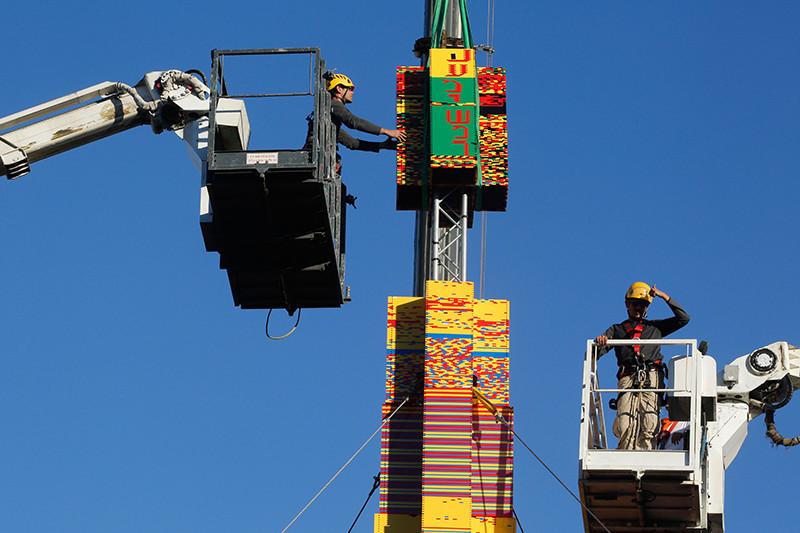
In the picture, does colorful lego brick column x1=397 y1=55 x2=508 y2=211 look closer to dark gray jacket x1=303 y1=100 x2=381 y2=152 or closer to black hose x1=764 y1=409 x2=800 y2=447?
dark gray jacket x1=303 y1=100 x2=381 y2=152

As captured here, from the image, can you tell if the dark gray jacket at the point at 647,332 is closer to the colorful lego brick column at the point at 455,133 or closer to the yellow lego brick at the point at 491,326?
the yellow lego brick at the point at 491,326

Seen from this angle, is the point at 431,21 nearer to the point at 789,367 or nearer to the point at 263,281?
Answer: the point at 263,281

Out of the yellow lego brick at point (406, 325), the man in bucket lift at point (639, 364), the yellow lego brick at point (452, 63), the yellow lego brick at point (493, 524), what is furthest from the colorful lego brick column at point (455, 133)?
the yellow lego brick at point (493, 524)

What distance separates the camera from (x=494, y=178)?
33.3 meters

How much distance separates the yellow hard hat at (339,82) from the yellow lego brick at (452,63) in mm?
1345

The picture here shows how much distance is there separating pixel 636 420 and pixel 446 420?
3525mm

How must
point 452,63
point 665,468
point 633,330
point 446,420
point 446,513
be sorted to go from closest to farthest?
point 665,468 → point 633,330 → point 446,513 → point 446,420 → point 452,63

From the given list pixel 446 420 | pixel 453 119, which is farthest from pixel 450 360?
pixel 453 119

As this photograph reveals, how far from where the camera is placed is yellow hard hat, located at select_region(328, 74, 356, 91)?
3325 cm

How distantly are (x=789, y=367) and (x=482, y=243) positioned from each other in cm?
531

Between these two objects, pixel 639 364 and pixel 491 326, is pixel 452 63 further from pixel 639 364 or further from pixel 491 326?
pixel 639 364

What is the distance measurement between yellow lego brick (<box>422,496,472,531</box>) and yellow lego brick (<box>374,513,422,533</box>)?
1.77 ft

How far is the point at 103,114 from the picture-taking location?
33.3 metres

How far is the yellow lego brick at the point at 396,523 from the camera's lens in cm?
3055
